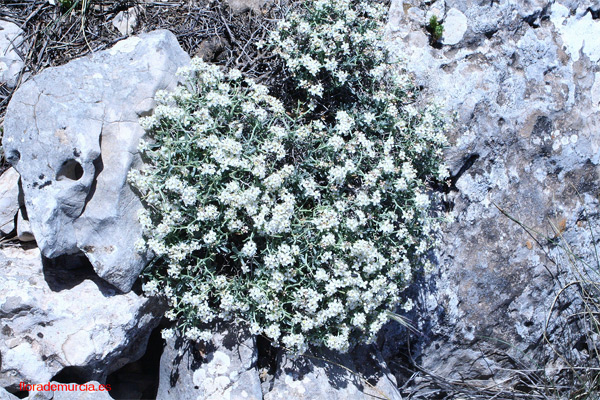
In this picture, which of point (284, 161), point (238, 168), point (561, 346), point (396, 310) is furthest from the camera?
point (561, 346)

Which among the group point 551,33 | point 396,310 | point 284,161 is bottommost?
point 396,310

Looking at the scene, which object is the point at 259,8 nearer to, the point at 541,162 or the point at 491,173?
the point at 491,173

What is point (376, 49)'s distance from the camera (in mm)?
4234

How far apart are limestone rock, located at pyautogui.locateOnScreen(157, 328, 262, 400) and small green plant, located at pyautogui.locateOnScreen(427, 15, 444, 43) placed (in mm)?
2969

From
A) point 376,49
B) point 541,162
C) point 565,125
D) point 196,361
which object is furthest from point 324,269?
point 565,125

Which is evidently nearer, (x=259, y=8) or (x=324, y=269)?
(x=324, y=269)

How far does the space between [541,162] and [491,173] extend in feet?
1.53

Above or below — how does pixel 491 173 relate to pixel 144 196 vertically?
above

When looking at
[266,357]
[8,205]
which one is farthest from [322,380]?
[8,205]

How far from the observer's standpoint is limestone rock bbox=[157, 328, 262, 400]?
4055 mm

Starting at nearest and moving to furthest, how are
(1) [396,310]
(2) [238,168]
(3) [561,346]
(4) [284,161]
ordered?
(2) [238,168] < (4) [284,161] < (1) [396,310] < (3) [561,346]

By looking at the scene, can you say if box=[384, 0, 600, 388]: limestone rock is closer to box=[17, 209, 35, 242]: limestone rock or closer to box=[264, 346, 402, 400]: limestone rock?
box=[264, 346, 402, 400]: limestone rock

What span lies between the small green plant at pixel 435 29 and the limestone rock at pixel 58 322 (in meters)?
3.22

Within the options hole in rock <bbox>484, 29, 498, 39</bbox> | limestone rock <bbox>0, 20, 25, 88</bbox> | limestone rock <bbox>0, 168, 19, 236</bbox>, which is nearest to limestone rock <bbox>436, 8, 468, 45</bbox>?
hole in rock <bbox>484, 29, 498, 39</bbox>
